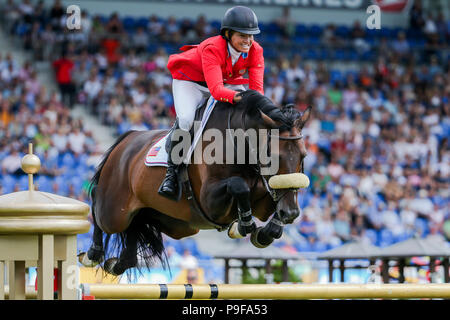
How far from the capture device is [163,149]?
5.41 m

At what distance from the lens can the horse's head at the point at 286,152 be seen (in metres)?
4.47

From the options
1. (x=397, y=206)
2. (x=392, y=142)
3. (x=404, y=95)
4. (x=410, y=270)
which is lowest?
(x=410, y=270)

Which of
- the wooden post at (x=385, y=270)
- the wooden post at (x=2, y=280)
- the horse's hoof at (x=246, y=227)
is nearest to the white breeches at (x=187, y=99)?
the horse's hoof at (x=246, y=227)

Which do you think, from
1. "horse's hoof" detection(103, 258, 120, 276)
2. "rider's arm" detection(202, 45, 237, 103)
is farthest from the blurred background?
"rider's arm" detection(202, 45, 237, 103)

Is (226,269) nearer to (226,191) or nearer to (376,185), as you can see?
(226,191)

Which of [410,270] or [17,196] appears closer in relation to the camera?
[17,196]

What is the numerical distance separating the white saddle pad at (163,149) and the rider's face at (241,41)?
41cm

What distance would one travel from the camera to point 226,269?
8477mm

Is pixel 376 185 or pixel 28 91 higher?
pixel 28 91

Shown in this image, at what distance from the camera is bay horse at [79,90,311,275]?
182 inches

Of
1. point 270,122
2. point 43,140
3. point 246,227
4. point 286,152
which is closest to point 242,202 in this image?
point 246,227

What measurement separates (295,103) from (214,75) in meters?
9.70
